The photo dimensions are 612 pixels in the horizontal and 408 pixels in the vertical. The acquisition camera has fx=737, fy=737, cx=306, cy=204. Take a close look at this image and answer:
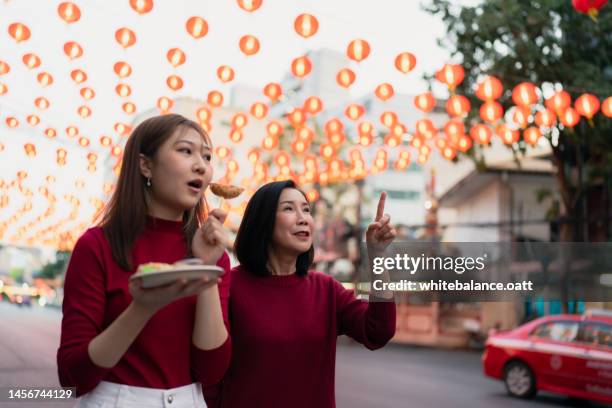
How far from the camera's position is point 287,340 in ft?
8.73

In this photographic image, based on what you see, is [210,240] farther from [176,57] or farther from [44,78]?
[44,78]

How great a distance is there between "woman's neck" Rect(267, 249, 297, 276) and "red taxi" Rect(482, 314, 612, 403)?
789cm

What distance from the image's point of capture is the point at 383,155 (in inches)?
611

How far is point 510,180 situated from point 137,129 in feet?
71.4

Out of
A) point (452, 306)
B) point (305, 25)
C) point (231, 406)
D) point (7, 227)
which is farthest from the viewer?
point (7, 227)

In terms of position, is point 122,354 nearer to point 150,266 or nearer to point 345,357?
point 150,266

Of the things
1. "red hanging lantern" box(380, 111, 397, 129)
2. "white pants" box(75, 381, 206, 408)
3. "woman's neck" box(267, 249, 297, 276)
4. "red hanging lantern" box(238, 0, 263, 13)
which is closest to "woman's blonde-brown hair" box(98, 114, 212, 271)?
"white pants" box(75, 381, 206, 408)

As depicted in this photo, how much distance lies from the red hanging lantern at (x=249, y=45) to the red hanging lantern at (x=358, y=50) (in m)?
1.12

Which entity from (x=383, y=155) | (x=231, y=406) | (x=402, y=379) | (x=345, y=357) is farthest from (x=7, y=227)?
(x=231, y=406)

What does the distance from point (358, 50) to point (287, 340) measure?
22.2 ft

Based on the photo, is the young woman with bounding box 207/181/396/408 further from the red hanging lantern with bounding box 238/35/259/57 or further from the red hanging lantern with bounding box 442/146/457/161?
the red hanging lantern with bounding box 442/146/457/161

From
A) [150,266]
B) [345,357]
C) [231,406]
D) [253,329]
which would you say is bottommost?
[345,357]

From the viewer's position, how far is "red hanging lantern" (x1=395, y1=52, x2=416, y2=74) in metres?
9.24

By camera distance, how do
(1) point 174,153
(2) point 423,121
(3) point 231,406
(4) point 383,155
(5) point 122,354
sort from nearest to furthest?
(5) point 122,354, (1) point 174,153, (3) point 231,406, (2) point 423,121, (4) point 383,155
